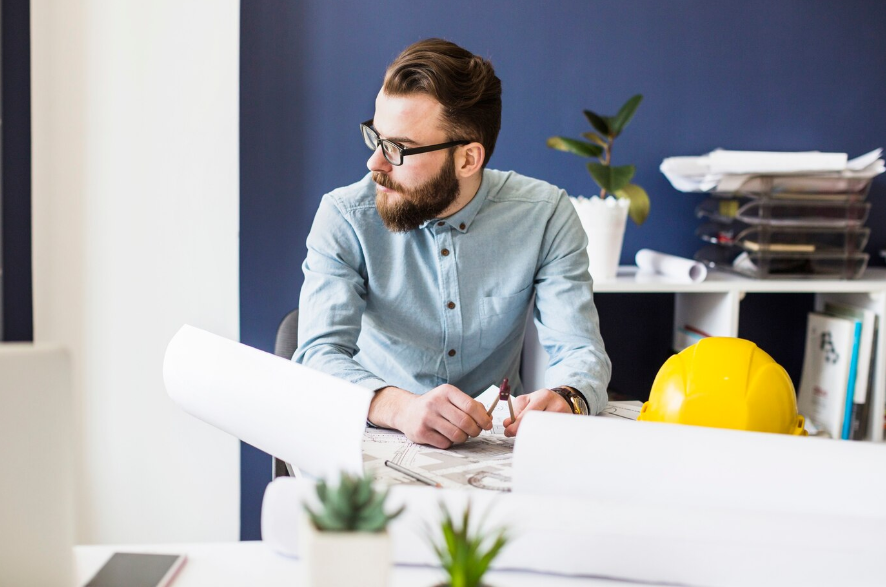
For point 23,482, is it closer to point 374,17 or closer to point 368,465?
point 368,465

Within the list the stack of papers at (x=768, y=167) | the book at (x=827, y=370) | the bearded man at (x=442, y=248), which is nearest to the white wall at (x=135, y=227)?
the bearded man at (x=442, y=248)

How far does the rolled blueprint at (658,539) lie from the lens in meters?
0.72

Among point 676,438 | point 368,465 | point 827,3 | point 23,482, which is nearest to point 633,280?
point 827,3

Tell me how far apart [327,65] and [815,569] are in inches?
76.7

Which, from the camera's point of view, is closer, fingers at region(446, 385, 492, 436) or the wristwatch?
fingers at region(446, 385, 492, 436)

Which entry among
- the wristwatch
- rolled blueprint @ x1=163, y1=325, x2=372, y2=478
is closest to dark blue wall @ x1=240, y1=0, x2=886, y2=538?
the wristwatch

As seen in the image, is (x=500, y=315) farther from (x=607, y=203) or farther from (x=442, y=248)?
(x=607, y=203)

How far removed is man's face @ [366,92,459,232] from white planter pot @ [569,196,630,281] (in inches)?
25.6

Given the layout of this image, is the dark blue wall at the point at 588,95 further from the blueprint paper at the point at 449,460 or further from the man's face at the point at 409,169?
the blueprint paper at the point at 449,460

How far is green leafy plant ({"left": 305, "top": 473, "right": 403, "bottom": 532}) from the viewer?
541mm

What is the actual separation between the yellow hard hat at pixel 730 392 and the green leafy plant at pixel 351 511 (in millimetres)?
573

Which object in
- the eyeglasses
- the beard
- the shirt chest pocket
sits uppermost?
the eyeglasses

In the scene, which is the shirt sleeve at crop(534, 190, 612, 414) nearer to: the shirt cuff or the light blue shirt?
the light blue shirt

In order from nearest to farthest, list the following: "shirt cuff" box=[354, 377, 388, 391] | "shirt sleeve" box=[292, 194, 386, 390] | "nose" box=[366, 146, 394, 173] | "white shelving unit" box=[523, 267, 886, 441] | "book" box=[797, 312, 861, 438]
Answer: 1. "shirt cuff" box=[354, 377, 388, 391]
2. "shirt sleeve" box=[292, 194, 386, 390]
3. "nose" box=[366, 146, 394, 173]
4. "white shelving unit" box=[523, 267, 886, 441]
5. "book" box=[797, 312, 861, 438]
